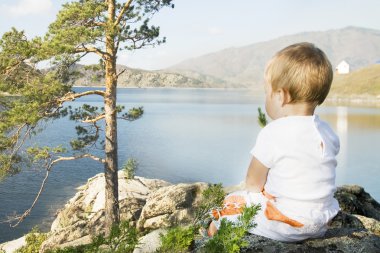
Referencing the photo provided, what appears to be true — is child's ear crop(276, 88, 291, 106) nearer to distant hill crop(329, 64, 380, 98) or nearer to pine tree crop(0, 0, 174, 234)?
pine tree crop(0, 0, 174, 234)

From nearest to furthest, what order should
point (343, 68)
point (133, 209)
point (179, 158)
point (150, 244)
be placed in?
1. point (150, 244)
2. point (133, 209)
3. point (179, 158)
4. point (343, 68)

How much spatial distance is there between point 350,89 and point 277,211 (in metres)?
163

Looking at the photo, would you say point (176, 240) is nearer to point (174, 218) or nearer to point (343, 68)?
point (174, 218)

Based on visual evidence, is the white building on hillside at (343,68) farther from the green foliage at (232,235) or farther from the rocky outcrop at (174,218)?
the green foliage at (232,235)

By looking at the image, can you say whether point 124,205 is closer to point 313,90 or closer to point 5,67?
point 5,67

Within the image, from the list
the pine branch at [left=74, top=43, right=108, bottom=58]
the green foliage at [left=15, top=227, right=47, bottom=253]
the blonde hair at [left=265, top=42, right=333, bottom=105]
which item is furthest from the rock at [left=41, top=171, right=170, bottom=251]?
the blonde hair at [left=265, top=42, right=333, bottom=105]

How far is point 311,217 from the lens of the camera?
339 centimetres

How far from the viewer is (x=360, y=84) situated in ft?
504

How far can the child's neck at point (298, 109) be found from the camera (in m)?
3.42

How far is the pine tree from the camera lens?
1510 centimetres

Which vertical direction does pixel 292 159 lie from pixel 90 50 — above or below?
below

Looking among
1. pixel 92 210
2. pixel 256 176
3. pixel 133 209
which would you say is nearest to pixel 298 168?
pixel 256 176

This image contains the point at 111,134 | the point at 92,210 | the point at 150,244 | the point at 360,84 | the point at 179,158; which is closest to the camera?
the point at 150,244

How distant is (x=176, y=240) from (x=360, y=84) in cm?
16346
